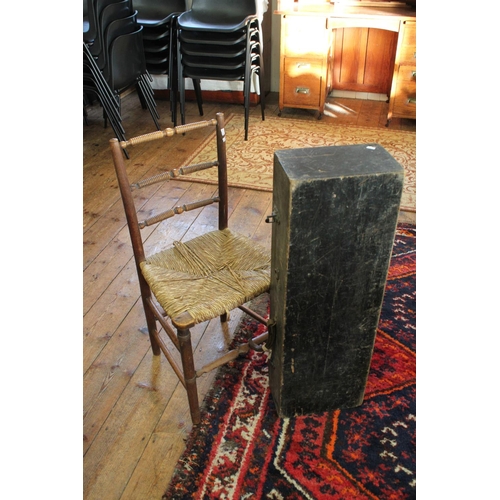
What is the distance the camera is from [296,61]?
134 inches

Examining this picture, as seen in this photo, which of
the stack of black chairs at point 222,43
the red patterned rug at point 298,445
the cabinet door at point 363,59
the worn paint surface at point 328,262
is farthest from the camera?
the cabinet door at point 363,59

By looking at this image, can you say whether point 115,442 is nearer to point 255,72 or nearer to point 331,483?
point 331,483

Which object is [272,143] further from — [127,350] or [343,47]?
[127,350]

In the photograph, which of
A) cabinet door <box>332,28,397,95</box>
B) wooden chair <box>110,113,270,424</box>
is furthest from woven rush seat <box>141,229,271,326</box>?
cabinet door <box>332,28,397,95</box>

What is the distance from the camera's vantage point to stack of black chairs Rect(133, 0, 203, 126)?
10.9ft

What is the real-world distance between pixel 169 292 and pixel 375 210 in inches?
24.3

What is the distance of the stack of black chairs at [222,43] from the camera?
123 inches

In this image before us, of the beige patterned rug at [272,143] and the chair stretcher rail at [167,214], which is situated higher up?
the chair stretcher rail at [167,214]

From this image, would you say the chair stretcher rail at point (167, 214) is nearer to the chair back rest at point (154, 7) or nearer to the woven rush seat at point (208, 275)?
the woven rush seat at point (208, 275)

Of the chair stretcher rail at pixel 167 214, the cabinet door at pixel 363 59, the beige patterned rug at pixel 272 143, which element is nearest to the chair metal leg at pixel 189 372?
the chair stretcher rail at pixel 167 214

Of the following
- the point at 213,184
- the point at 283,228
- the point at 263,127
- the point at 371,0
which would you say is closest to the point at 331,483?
the point at 283,228

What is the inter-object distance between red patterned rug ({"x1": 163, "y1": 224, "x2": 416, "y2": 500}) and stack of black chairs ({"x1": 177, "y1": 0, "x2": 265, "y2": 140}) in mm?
2094

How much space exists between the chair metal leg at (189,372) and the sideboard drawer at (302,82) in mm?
2605

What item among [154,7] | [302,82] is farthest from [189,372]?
[154,7]
